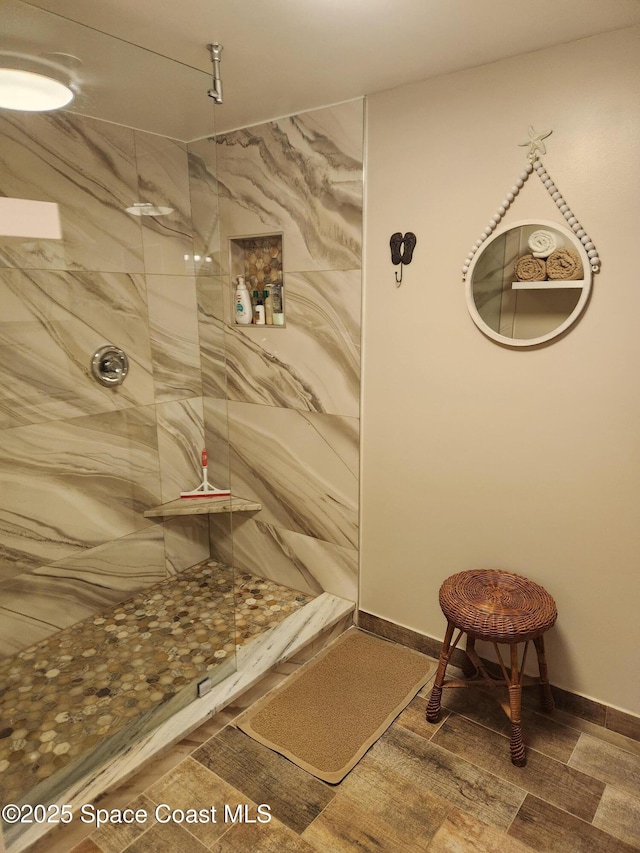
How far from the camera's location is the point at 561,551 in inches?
75.5

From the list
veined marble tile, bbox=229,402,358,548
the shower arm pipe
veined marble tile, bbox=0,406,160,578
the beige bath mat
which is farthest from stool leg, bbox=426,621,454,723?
the shower arm pipe

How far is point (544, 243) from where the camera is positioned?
5.82 feet

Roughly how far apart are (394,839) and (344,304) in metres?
1.82

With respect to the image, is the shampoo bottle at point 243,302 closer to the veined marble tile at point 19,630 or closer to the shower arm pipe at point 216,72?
the shower arm pipe at point 216,72

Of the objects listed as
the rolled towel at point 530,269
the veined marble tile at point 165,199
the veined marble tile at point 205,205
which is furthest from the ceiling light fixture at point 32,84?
the rolled towel at point 530,269

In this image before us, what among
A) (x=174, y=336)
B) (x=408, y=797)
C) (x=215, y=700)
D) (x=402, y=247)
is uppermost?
(x=402, y=247)

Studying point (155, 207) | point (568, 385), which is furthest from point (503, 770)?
point (155, 207)

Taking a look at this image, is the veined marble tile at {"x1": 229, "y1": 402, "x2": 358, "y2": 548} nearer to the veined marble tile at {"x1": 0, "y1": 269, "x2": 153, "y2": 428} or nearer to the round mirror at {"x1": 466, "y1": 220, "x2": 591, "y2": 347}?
the veined marble tile at {"x1": 0, "y1": 269, "x2": 153, "y2": 428}

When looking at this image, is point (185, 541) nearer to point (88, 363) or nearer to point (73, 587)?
point (73, 587)

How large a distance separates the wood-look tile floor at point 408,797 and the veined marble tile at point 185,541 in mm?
880

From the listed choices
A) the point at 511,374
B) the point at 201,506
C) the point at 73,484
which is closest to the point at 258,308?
the point at 201,506

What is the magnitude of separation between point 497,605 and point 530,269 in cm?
111

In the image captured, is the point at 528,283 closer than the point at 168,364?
Yes

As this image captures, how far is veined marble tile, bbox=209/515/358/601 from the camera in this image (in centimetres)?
252
